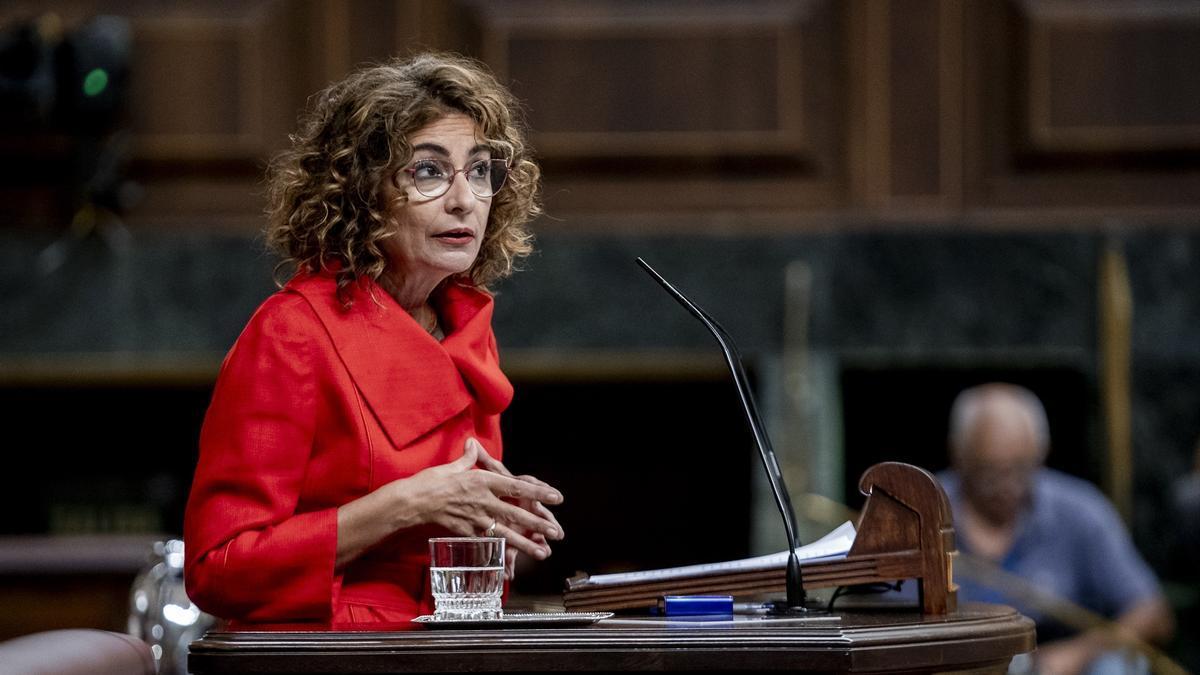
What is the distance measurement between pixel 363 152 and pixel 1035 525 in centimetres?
255

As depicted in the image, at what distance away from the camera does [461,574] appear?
152 centimetres

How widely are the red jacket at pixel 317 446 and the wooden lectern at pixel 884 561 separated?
22 cm

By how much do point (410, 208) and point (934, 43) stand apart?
233cm

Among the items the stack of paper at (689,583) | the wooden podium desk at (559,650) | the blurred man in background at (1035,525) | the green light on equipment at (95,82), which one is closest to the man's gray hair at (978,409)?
the blurred man in background at (1035,525)

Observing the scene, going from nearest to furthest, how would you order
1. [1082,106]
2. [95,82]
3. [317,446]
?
[317,446]
[95,82]
[1082,106]

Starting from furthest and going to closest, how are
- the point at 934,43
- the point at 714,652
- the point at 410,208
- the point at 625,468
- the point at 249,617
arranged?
1. the point at 625,468
2. the point at 934,43
3. the point at 410,208
4. the point at 249,617
5. the point at 714,652

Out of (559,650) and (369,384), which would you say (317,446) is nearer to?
(369,384)

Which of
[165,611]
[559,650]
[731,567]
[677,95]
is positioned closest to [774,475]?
[731,567]

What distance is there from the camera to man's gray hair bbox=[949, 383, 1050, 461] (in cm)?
389

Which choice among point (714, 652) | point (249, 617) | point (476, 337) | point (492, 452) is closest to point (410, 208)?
point (476, 337)

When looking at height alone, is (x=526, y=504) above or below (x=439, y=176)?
below

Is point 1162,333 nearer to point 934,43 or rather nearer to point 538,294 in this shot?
point 934,43

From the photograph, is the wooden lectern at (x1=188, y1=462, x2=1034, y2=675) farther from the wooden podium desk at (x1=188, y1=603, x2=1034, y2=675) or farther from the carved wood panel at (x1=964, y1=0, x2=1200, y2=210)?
the carved wood panel at (x1=964, y1=0, x2=1200, y2=210)

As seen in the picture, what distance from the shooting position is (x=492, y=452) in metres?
1.80
